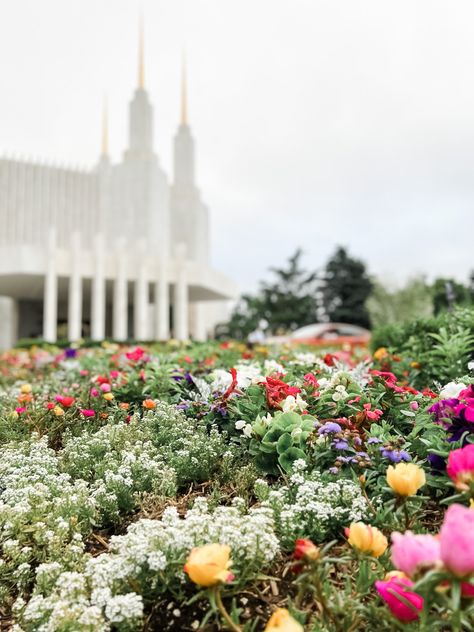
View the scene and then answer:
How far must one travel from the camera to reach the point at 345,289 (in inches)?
1609

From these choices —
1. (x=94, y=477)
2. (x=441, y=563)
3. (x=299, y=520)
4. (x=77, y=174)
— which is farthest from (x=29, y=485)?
(x=77, y=174)

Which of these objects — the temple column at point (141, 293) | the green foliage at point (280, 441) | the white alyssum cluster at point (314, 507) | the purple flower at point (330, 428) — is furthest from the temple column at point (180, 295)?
the white alyssum cluster at point (314, 507)

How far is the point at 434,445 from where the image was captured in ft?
7.18

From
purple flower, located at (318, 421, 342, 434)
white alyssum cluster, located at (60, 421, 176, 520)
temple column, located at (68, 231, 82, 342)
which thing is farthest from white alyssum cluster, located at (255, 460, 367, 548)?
temple column, located at (68, 231, 82, 342)

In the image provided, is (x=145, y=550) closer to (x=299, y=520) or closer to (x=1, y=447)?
(x=299, y=520)

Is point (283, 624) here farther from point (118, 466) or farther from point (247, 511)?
point (118, 466)

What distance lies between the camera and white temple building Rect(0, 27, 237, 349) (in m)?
27.4

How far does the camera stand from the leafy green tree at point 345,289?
1571 inches

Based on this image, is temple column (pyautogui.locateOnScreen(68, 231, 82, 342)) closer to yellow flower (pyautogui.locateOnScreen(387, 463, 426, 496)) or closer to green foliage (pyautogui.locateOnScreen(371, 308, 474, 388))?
green foliage (pyautogui.locateOnScreen(371, 308, 474, 388))

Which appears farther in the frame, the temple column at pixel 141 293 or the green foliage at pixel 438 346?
the temple column at pixel 141 293

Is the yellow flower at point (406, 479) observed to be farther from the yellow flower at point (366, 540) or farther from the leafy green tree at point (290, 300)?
the leafy green tree at point (290, 300)

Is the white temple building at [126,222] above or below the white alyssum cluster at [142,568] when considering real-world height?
above

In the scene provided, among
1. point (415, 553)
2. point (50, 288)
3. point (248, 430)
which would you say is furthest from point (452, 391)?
point (50, 288)

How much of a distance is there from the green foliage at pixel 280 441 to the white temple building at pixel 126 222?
23352 mm
